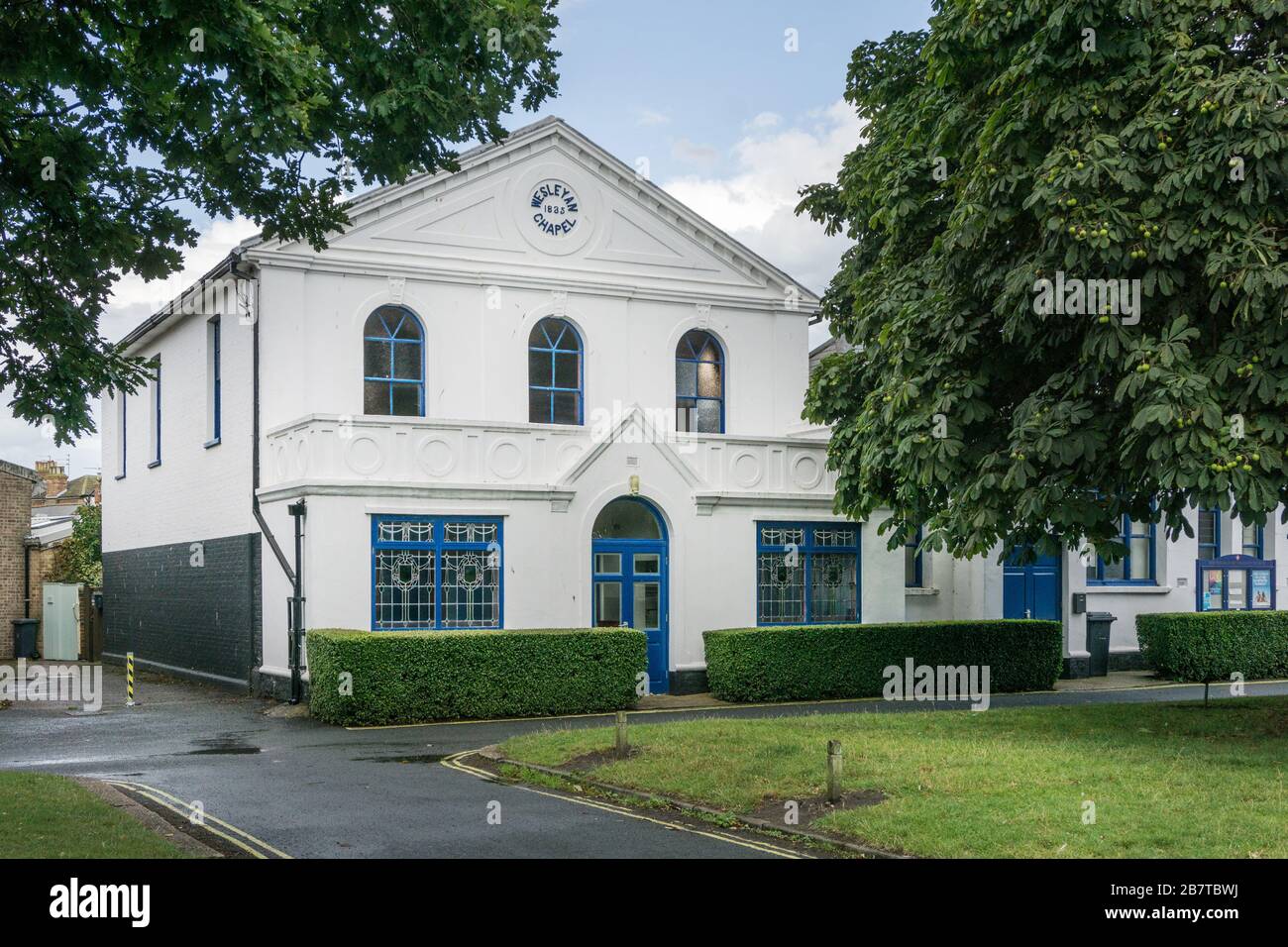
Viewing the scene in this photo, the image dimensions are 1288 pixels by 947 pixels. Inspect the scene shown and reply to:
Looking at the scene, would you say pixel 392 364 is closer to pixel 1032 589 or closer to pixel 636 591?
pixel 636 591

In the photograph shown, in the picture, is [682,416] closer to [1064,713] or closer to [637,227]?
[637,227]

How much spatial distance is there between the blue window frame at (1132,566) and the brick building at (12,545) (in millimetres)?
25831

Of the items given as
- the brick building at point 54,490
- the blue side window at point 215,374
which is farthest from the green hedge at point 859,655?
the brick building at point 54,490

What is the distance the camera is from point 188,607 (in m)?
28.1

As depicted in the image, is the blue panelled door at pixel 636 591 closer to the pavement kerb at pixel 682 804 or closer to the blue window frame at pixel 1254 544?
the pavement kerb at pixel 682 804

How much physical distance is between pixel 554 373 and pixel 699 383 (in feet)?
10.3

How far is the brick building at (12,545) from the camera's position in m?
35.2

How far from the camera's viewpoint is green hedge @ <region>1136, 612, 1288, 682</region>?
88.9ft

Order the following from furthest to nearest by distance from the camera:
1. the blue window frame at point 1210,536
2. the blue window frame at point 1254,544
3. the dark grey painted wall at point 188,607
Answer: the blue window frame at point 1254,544, the blue window frame at point 1210,536, the dark grey painted wall at point 188,607

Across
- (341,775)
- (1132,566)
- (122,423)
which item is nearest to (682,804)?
(341,775)

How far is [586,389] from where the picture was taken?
2616 centimetres

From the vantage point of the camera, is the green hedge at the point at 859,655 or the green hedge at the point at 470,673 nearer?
the green hedge at the point at 470,673

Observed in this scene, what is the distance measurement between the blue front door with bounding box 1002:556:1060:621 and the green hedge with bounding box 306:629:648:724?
939cm
